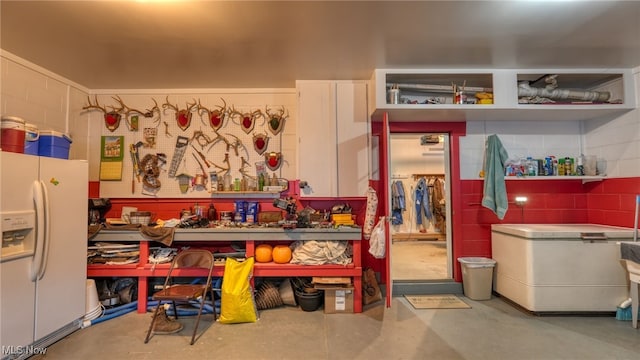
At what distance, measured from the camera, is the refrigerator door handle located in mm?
2564

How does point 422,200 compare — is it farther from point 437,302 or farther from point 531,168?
point 437,302

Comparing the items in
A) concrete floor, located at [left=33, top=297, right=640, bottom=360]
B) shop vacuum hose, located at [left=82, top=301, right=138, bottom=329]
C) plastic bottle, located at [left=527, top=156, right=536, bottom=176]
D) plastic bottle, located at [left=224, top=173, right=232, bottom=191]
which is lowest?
concrete floor, located at [left=33, top=297, right=640, bottom=360]

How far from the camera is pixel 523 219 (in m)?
4.11

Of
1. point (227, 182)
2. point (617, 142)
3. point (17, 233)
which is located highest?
point (617, 142)

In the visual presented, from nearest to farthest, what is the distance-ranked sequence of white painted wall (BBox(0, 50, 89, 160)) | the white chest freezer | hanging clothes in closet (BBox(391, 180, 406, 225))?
white painted wall (BBox(0, 50, 89, 160)) → the white chest freezer → hanging clothes in closet (BBox(391, 180, 406, 225))

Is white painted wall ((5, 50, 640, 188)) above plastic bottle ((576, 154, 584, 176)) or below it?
above

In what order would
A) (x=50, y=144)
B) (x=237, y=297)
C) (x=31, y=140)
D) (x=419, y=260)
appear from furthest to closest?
1. (x=419, y=260)
2. (x=237, y=297)
3. (x=50, y=144)
4. (x=31, y=140)

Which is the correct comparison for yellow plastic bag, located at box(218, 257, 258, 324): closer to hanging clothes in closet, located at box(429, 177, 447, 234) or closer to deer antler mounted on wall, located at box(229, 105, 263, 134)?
deer antler mounted on wall, located at box(229, 105, 263, 134)

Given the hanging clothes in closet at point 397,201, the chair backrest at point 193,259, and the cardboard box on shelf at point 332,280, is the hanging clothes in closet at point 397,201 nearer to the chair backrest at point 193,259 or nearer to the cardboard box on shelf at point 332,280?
the cardboard box on shelf at point 332,280

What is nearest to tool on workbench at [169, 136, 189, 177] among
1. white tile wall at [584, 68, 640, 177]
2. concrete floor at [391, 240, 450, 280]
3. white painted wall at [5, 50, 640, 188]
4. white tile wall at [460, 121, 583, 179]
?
white painted wall at [5, 50, 640, 188]

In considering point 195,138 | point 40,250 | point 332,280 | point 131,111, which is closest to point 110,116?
point 131,111

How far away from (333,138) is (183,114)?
2.06m

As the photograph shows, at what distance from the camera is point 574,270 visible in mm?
3299

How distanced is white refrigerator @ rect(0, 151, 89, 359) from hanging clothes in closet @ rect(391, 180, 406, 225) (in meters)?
5.93
